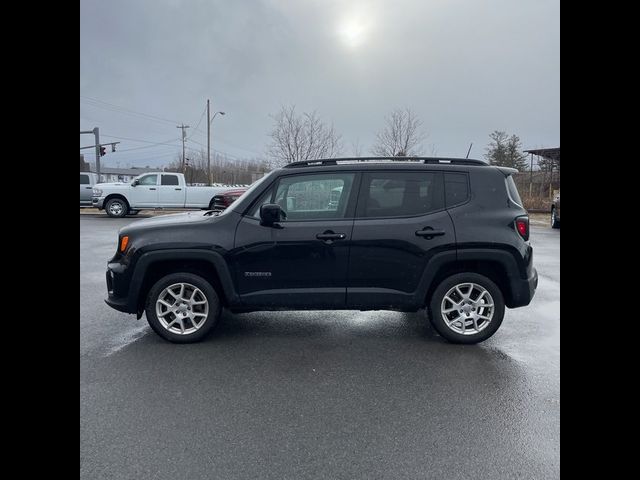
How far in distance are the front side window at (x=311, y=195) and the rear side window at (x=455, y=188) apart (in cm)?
103

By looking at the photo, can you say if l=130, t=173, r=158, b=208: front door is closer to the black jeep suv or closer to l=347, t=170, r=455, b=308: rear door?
the black jeep suv

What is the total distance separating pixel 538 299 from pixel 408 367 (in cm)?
366

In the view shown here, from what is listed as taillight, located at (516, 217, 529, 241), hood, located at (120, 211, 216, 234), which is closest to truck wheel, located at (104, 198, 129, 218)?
hood, located at (120, 211, 216, 234)

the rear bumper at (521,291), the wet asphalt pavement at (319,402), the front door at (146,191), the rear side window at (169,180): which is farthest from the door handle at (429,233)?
the front door at (146,191)

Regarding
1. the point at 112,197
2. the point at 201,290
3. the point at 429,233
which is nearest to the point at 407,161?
the point at 429,233

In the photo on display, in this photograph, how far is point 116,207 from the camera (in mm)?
21719

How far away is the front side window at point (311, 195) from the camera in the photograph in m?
5.04

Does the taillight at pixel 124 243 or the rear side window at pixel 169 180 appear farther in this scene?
the rear side window at pixel 169 180

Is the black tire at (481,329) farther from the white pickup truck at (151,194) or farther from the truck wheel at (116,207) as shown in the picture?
the truck wheel at (116,207)

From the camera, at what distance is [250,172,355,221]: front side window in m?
5.04

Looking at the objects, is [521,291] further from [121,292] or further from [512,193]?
[121,292]

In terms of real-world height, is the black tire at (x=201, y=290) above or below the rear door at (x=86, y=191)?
below

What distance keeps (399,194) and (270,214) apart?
140 cm
